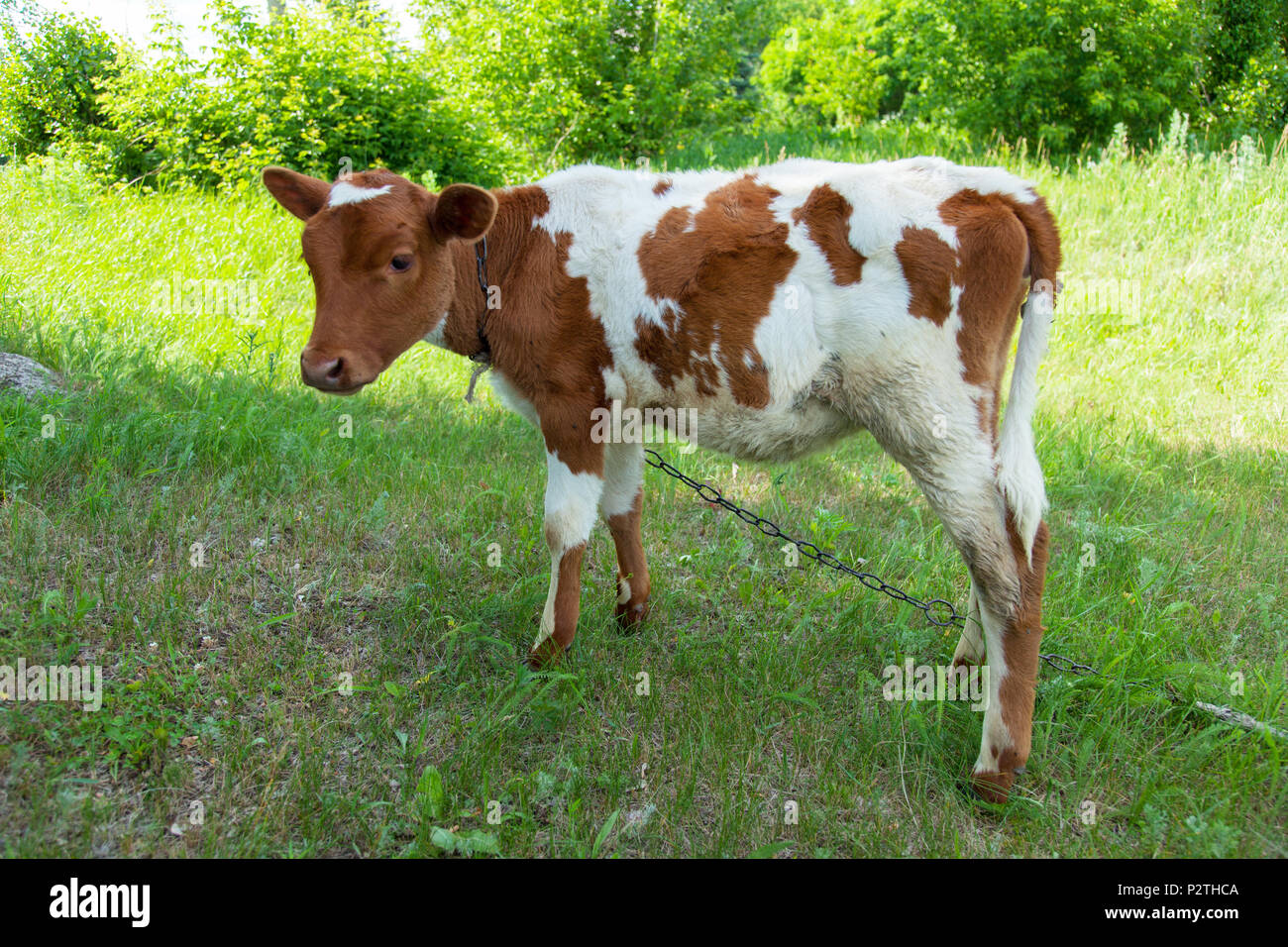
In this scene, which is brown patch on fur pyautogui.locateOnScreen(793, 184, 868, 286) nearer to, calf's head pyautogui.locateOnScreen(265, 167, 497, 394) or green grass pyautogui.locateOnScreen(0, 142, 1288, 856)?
calf's head pyautogui.locateOnScreen(265, 167, 497, 394)

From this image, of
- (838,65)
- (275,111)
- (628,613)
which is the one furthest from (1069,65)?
(838,65)

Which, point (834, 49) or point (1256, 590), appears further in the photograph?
point (834, 49)

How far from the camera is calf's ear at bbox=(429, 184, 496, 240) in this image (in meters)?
3.32

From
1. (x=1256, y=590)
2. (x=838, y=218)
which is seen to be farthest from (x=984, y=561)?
(x=1256, y=590)

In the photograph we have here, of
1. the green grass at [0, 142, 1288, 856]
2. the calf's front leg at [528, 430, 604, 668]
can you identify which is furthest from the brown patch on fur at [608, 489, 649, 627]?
the calf's front leg at [528, 430, 604, 668]

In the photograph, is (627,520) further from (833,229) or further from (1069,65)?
(1069,65)

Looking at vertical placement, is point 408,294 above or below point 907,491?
above

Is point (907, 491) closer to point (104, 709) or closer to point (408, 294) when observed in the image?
point (408, 294)

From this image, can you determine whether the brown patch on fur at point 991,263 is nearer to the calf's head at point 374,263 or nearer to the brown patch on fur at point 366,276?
the calf's head at point 374,263

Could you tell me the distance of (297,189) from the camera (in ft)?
11.9

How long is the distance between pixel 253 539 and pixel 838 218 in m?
3.36

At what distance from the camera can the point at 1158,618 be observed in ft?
13.7

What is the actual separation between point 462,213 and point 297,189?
0.78 metres

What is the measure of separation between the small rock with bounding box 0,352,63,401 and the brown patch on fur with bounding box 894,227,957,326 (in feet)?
16.5
